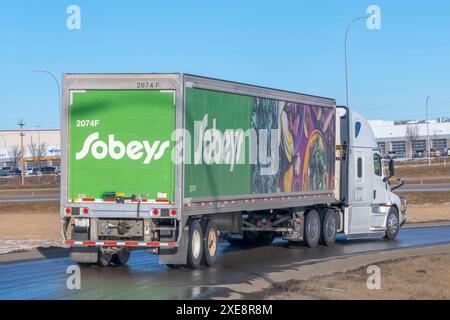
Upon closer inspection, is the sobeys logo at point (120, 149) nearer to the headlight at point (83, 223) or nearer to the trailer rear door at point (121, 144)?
the trailer rear door at point (121, 144)

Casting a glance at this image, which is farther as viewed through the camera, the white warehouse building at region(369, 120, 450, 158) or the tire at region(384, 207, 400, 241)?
the white warehouse building at region(369, 120, 450, 158)

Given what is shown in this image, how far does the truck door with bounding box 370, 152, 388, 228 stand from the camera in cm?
2422

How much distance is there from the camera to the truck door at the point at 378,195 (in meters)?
24.2

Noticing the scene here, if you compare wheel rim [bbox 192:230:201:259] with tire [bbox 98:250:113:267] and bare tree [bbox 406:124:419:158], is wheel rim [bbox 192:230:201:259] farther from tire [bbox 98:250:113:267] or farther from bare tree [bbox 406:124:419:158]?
bare tree [bbox 406:124:419:158]

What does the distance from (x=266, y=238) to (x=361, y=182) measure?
339cm

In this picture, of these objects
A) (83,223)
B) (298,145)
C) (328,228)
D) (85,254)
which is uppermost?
(298,145)

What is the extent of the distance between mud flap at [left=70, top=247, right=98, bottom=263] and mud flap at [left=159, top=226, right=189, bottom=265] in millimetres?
1494

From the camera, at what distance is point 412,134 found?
128 metres

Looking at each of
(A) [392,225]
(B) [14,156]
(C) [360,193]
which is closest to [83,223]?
(C) [360,193]

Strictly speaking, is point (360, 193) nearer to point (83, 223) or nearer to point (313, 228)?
point (313, 228)

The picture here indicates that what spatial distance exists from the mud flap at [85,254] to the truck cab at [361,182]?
30.1 feet

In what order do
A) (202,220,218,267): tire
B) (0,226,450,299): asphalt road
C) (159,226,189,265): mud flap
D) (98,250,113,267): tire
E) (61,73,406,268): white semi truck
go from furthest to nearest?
(98,250,113,267): tire < (202,220,218,267): tire < (159,226,189,265): mud flap < (61,73,406,268): white semi truck < (0,226,450,299): asphalt road

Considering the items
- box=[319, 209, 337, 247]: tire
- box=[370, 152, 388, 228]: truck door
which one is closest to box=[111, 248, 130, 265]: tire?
box=[319, 209, 337, 247]: tire

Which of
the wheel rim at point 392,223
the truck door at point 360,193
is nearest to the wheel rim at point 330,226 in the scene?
the truck door at point 360,193
